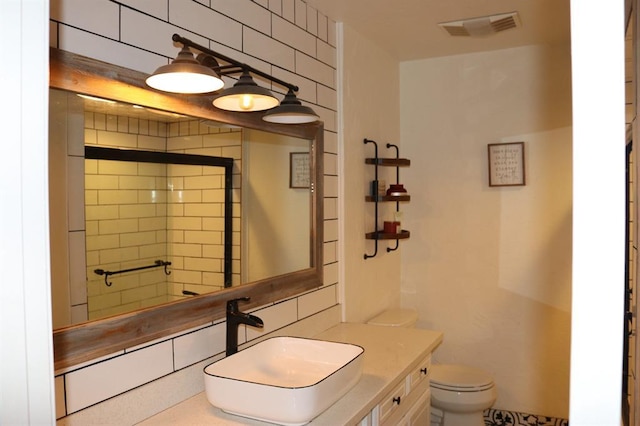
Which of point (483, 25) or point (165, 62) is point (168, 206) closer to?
point (165, 62)

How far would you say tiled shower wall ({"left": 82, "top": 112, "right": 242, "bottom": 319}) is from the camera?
138 cm

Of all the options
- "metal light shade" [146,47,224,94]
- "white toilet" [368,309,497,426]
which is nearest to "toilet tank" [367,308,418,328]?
"white toilet" [368,309,497,426]

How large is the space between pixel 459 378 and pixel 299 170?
148 cm

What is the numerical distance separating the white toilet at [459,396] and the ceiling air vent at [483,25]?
161 cm

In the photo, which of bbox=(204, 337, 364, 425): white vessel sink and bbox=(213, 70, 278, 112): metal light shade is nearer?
bbox=(204, 337, 364, 425): white vessel sink

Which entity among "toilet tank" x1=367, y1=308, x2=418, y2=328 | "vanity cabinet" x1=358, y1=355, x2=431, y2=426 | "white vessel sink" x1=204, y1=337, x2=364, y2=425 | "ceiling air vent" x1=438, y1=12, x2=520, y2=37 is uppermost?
"ceiling air vent" x1=438, y1=12, x2=520, y2=37

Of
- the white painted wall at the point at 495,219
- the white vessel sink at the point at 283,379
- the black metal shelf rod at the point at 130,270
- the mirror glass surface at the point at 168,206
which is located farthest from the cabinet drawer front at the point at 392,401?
the white painted wall at the point at 495,219

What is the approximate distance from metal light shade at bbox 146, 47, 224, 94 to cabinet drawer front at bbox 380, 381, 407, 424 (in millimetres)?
1217

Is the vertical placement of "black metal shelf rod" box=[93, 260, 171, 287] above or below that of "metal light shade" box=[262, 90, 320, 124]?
below

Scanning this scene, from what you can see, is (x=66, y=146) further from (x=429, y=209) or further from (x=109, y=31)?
(x=429, y=209)

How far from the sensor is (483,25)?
8.69 feet

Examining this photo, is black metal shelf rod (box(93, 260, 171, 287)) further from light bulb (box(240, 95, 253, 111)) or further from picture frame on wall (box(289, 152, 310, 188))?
picture frame on wall (box(289, 152, 310, 188))

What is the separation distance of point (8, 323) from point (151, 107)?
3.43ft

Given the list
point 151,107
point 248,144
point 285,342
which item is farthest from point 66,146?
point 285,342
